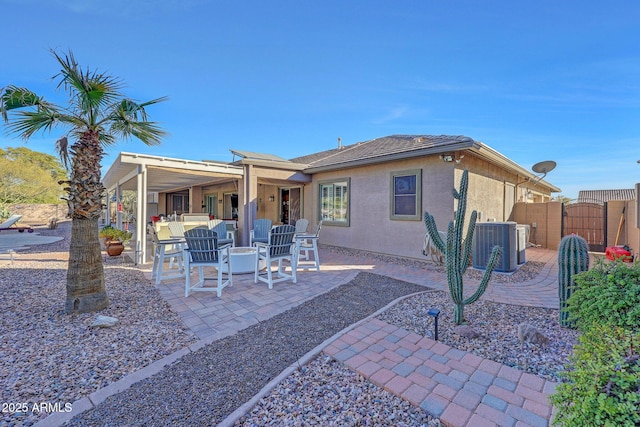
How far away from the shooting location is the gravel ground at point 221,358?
209 centimetres

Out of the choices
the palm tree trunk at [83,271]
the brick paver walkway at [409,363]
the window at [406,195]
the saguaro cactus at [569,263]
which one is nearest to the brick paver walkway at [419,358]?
the brick paver walkway at [409,363]

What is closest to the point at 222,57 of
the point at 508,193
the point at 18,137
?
the point at 18,137

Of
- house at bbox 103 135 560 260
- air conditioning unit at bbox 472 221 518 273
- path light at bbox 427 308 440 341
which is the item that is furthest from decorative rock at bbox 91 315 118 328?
air conditioning unit at bbox 472 221 518 273

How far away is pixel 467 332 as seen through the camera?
3.25 meters

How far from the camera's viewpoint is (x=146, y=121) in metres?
4.56

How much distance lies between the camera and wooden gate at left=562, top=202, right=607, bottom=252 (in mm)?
9875

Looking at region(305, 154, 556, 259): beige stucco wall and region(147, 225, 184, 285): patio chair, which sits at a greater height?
region(305, 154, 556, 259): beige stucco wall

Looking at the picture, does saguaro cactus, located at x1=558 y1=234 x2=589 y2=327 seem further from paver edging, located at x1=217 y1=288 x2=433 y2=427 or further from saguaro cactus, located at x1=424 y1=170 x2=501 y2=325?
paver edging, located at x1=217 y1=288 x2=433 y2=427

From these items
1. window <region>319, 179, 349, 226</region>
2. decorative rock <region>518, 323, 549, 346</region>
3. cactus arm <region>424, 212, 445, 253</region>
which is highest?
window <region>319, 179, 349, 226</region>

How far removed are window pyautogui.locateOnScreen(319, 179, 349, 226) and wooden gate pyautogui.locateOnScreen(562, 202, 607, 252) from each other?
27.7 ft

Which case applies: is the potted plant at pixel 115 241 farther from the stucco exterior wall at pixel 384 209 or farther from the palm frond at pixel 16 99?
the stucco exterior wall at pixel 384 209

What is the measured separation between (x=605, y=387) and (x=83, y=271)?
18.1ft

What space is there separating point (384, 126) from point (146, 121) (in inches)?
468

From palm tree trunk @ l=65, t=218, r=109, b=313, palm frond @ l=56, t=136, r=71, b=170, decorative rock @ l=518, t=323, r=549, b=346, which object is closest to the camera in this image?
decorative rock @ l=518, t=323, r=549, b=346
